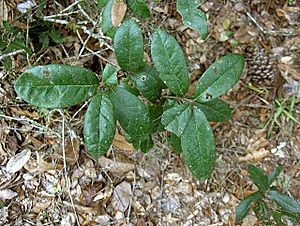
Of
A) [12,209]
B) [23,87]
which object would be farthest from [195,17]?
[12,209]

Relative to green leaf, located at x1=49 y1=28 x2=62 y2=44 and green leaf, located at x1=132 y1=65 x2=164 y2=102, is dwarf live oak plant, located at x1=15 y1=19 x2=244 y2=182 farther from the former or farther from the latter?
green leaf, located at x1=49 y1=28 x2=62 y2=44

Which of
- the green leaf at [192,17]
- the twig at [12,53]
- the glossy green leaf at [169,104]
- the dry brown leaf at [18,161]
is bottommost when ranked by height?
the dry brown leaf at [18,161]

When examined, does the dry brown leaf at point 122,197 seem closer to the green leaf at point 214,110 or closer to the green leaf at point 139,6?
the green leaf at point 214,110

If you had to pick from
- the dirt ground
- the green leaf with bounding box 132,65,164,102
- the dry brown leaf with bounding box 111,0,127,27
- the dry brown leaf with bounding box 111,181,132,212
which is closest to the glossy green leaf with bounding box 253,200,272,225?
the dirt ground

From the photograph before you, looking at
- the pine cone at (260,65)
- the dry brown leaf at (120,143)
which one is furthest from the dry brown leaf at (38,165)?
the pine cone at (260,65)

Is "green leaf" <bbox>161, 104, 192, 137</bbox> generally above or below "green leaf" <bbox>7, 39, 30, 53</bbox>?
below

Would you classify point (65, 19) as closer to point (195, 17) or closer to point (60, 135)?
point (60, 135)
